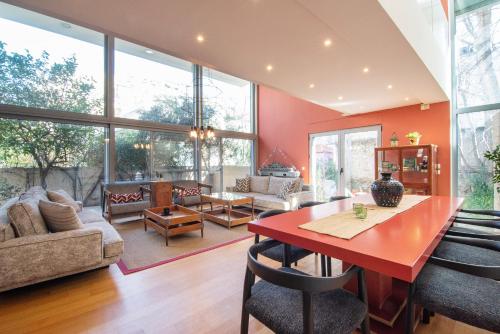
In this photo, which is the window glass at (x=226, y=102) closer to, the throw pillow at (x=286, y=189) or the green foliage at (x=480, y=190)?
the throw pillow at (x=286, y=189)

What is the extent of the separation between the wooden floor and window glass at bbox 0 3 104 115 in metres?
3.63

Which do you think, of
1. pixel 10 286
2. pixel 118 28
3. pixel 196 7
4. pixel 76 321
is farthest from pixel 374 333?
pixel 118 28

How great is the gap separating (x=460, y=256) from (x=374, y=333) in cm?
81

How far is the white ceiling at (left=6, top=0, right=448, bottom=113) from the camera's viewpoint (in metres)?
1.82

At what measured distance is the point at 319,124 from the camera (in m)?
5.90

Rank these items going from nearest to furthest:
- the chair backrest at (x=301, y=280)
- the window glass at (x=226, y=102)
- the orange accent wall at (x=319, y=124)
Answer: the chair backrest at (x=301, y=280)
the orange accent wall at (x=319, y=124)
the window glass at (x=226, y=102)

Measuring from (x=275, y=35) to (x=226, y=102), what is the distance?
4.84 meters

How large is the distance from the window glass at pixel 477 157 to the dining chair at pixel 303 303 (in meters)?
4.28

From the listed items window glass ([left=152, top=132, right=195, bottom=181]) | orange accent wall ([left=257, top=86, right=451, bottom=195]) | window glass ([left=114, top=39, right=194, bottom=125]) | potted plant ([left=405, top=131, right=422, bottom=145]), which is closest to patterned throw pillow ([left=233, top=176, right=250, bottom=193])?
window glass ([left=152, top=132, right=195, bottom=181])

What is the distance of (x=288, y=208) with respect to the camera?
4781 mm

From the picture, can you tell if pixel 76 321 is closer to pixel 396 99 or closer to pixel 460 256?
pixel 460 256

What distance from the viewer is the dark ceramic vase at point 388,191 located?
6.31 feet

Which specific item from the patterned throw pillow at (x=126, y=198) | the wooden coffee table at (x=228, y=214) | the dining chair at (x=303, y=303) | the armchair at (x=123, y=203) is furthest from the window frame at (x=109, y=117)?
the dining chair at (x=303, y=303)

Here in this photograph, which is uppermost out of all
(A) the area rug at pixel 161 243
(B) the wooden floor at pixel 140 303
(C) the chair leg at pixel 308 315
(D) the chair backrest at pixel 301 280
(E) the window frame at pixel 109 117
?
(E) the window frame at pixel 109 117
